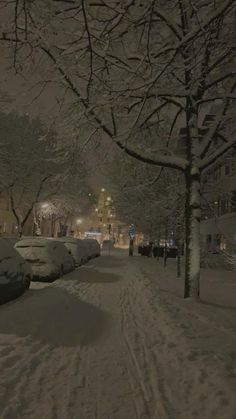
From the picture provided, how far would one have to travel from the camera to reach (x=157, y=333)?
7875 mm

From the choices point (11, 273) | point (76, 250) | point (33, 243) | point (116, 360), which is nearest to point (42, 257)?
point (33, 243)

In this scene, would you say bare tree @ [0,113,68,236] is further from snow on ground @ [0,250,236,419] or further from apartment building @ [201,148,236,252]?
snow on ground @ [0,250,236,419]

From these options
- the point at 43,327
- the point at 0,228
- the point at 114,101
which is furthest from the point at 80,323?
the point at 0,228

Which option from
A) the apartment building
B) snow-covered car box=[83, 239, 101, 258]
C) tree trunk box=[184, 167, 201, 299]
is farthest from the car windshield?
snow-covered car box=[83, 239, 101, 258]

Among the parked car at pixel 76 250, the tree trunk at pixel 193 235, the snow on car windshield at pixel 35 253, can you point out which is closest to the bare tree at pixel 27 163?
the parked car at pixel 76 250

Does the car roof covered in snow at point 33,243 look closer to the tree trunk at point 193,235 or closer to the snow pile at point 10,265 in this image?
the snow pile at point 10,265

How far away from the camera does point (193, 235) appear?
38.8 ft

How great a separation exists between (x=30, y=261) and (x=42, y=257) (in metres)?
0.47

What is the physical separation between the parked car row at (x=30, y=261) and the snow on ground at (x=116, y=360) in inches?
21.3

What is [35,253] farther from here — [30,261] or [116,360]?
[116,360]

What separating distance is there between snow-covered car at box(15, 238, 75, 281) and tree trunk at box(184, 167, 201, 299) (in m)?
6.18

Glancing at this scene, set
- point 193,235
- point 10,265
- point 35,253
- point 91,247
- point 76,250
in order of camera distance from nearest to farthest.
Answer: point 10,265 → point 193,235 → point 35,253 → point 76,250 → point 91,247

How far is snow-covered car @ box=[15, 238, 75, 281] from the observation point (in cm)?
1619

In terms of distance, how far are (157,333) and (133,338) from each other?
571 millimetres
